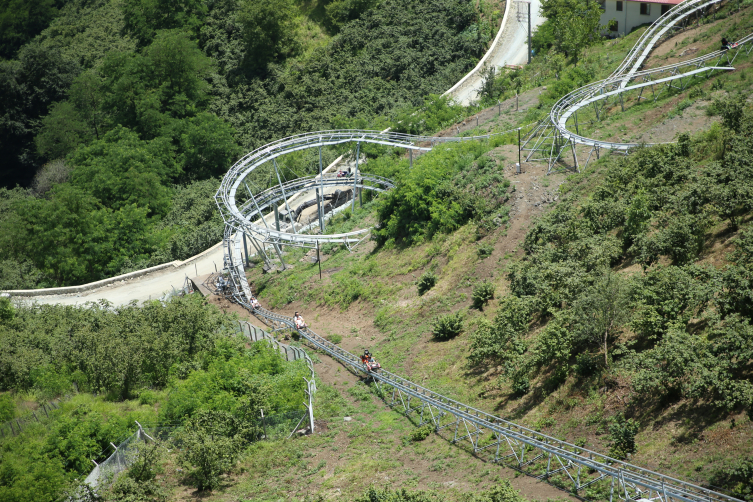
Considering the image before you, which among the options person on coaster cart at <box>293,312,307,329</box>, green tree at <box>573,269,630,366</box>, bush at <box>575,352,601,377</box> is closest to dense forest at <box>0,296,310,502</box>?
person on coaster cart at <box>293,312,307,329</box>

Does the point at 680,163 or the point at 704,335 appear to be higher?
the point at 680,163

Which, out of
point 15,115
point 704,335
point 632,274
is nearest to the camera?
point 704,335

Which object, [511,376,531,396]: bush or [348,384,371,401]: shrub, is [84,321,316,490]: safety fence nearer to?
[348,384,371,401]: shrub

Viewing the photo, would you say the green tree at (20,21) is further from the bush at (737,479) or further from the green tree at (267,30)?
the bush at (737,479)

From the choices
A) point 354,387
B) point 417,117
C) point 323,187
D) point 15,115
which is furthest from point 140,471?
point 15,115

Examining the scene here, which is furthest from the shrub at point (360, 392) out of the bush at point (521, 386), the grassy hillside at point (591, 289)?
the bush at point (521, 386)

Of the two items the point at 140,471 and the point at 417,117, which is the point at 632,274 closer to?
the point at 140,471

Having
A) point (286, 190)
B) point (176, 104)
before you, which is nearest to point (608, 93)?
point (286, 190)
